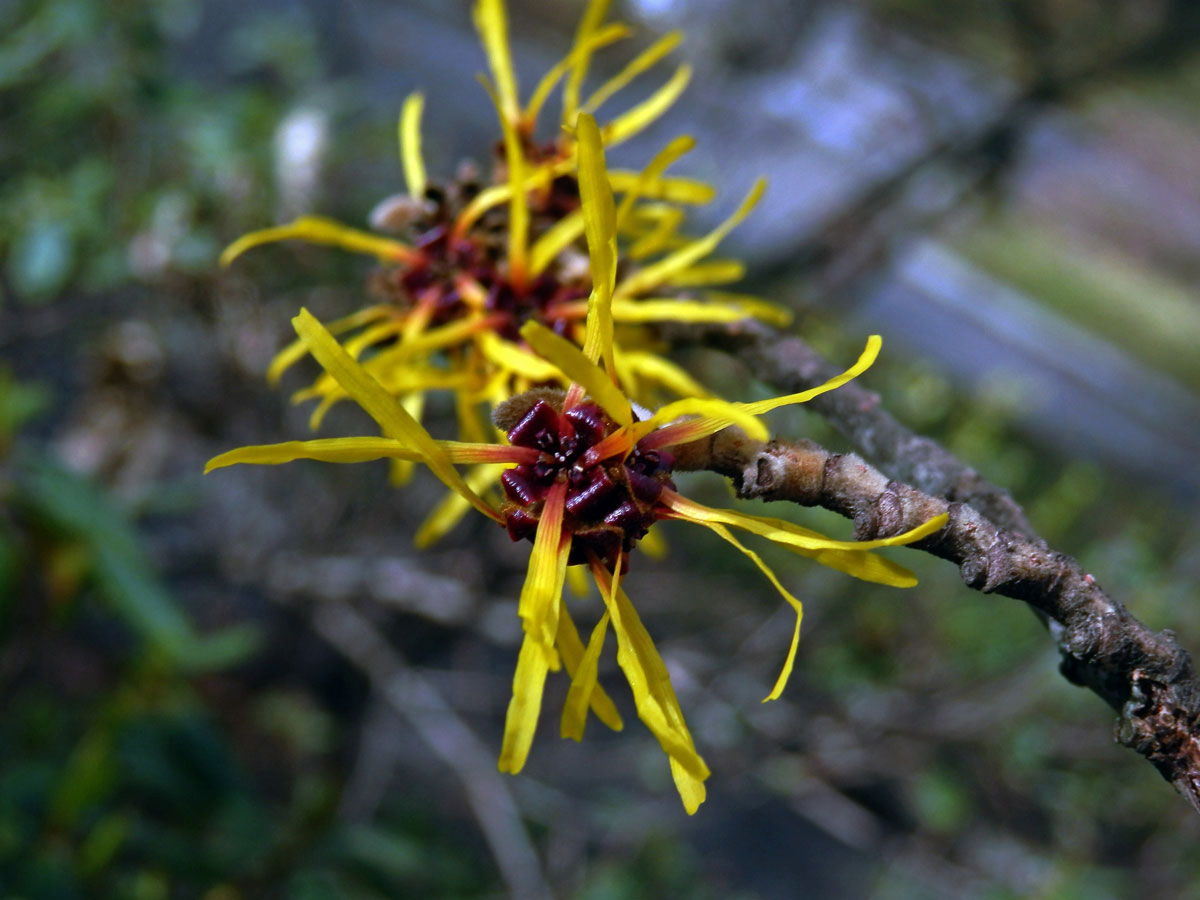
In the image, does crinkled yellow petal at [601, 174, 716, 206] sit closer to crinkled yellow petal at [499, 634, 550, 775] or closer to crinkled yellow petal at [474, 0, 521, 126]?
crinkled yellow petal at [474, 0, 521, 126]

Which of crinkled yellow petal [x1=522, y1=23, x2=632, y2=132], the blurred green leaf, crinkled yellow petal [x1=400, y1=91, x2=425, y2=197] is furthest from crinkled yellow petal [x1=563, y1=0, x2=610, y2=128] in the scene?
the blurred green leaf

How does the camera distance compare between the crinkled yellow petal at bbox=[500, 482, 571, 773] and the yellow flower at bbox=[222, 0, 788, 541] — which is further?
the yellow flower at bbox=[222, 0, 788, 541]

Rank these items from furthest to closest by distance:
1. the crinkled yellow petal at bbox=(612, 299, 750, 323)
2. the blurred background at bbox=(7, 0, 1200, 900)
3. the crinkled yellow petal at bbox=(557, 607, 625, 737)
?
1. the blurred background at bbox=(7, 0, 1200, 900)
2. the crinkled yellow petal at bbox=(612, 299, 750, 323)
3. the crinkled yellow petal at bbox=(557, 607, 625, 737)

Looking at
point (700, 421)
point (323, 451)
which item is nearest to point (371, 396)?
point (323, 451)

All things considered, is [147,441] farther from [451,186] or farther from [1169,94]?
[1169,94]

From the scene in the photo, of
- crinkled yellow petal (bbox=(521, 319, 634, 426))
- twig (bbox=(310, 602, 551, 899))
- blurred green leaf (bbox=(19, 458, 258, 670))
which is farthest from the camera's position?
twig (bbox=(310, 602, 551, 899))

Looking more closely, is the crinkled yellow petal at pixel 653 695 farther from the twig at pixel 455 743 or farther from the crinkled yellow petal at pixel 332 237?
the twig at pixel 455 743

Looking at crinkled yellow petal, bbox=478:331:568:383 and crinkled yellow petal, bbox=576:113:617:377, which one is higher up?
crinkled yellow petal, bbox=576:113:617:377

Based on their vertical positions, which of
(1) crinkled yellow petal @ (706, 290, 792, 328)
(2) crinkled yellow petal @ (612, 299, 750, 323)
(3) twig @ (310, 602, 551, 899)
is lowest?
(3) twig @ (310, 602, 551, 899)
